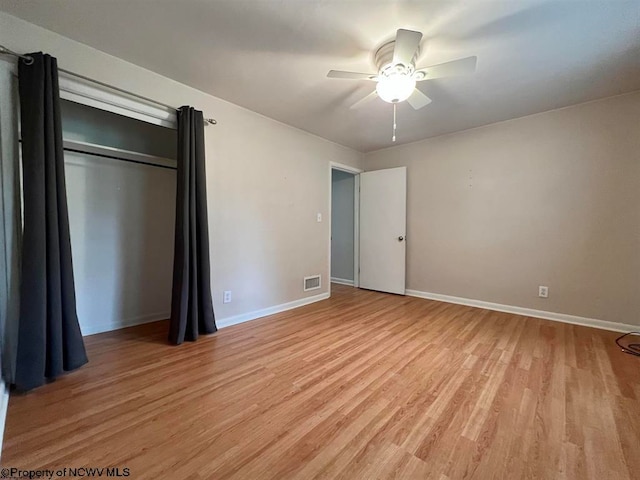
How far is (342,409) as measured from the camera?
1.52 meters

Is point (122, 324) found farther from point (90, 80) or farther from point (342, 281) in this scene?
point (342, 281)

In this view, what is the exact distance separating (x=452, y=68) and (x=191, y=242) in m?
2.46

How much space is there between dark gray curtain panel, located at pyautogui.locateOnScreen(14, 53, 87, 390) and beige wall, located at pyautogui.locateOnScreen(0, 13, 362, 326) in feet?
1.23

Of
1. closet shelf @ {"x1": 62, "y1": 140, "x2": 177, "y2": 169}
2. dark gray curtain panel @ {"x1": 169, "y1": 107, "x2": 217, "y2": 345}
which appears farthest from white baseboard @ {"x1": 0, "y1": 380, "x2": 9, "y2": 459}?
closet shelf @ {"x1": 62, "y1": 140, "x2": 177, "y2": 169}

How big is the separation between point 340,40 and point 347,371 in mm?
2349

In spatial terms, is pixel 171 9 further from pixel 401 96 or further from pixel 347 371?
pixel 347 371

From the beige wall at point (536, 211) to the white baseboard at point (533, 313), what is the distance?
0.05 meters

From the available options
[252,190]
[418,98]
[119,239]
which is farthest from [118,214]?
[418,98]

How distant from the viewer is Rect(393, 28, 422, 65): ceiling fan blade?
1.56 metres

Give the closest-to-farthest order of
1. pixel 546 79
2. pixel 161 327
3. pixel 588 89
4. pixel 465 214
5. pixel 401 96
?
pixel 401 96 → pixel 546 79 → pixel 588 89 → pixel 161 327 → pixel 465 214

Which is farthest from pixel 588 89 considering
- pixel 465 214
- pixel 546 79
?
pixel 465 214

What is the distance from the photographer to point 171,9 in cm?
164

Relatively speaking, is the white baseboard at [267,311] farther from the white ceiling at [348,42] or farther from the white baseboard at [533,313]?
the white ceiling at [348,42]


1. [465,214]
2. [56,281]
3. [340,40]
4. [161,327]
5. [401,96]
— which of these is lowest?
[161,327]
